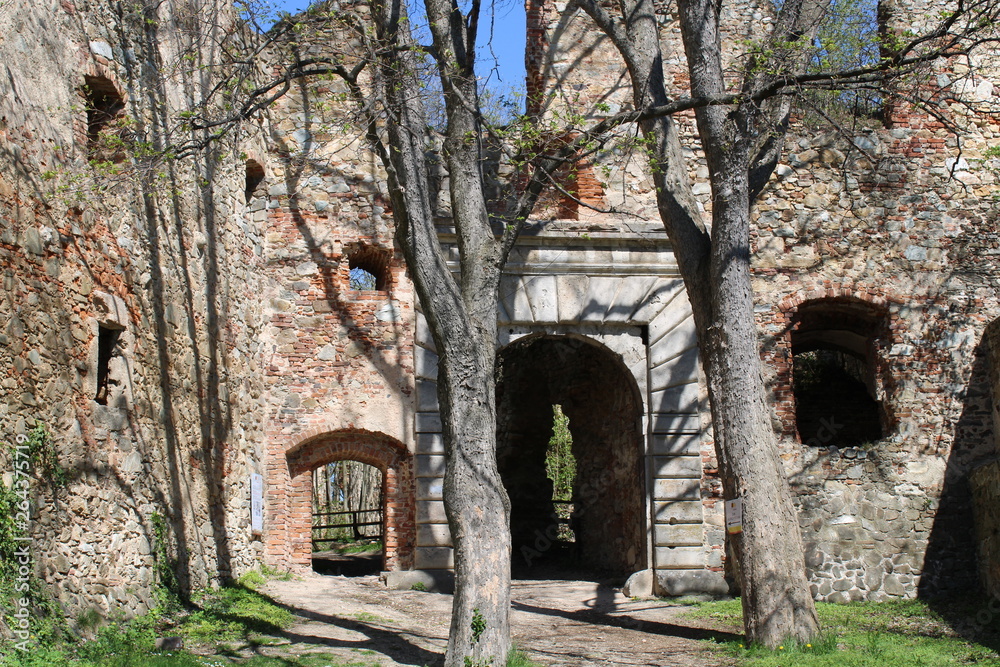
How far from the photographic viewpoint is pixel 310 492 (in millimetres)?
11273

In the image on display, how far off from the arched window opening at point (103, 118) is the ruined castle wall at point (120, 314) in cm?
2

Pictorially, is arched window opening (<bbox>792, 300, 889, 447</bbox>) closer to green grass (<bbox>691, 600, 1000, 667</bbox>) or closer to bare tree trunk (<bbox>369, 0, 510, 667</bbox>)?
green grass (<bbox>691, 600, 1000, 667</bbox>)

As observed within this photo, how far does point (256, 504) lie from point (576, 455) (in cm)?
536

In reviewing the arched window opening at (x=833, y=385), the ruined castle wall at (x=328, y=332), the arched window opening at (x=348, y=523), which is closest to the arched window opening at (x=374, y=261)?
the ruined castle wall at (x=328, y=332)

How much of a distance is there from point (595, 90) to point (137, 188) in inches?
225

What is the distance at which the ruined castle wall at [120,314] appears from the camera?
6.67 m

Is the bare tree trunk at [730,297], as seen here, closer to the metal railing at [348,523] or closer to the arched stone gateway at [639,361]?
the arched stone gateway at [639,361]

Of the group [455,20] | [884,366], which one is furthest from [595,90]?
[884,366]

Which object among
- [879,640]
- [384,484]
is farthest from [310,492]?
[879,640]

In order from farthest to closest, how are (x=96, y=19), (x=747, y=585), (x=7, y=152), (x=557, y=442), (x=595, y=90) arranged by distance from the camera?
(x=557, y=442) < (x=595, y=90) < (x=96, y=19) < (x=747, y=585) < (x=7, y=152)

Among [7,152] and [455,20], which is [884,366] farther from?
[7,152]

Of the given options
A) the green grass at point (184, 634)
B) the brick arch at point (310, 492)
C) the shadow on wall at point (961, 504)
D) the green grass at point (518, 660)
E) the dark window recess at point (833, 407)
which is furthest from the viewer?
the dark window recess at point (833, 407)

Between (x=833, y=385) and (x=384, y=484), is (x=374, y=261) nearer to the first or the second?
(x=384, y=484)

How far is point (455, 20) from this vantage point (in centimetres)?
784
